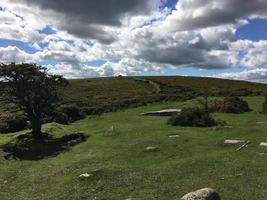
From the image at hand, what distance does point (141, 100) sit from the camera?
278ft

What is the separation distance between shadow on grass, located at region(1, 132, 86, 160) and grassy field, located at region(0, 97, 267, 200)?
131 centimetres

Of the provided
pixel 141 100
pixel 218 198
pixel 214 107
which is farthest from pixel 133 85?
pixel 218 198

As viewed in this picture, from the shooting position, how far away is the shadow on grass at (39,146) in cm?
4241

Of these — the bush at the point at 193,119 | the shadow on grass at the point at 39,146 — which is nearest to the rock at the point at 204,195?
the shadow on grass at the point at 39,146

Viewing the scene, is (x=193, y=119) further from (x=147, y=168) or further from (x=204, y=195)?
(x=204, y=195)

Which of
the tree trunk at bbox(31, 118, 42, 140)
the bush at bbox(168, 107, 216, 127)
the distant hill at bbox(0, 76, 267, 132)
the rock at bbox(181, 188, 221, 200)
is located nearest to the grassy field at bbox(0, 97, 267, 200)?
the bush at bbox(168, 107, 216, 127)

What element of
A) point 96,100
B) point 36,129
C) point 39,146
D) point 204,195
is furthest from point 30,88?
point 96,100

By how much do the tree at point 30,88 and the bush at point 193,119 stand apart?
1485 cm

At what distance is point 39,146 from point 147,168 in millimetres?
19202

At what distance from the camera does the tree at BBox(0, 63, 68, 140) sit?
52.0 metres

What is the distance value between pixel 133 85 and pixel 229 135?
91.9 metres

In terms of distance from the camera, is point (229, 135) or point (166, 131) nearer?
point (229, 135)

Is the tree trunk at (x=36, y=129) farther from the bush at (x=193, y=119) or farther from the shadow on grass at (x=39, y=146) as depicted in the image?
the bush at (x=193, y=119)

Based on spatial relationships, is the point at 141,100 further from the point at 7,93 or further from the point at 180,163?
the point at 180,163
